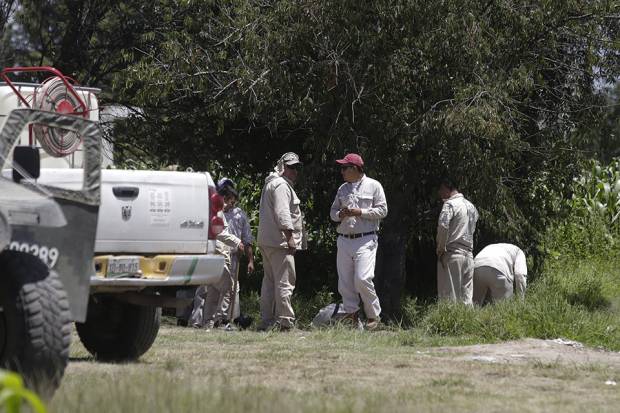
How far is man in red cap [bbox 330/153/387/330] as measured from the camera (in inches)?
558

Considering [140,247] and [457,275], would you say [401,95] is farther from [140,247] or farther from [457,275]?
[140,247]

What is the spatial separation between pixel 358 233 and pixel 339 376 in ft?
16.9

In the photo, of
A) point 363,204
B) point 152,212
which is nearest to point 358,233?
point 363,204

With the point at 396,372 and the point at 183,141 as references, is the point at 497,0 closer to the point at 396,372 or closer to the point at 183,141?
the point at 183,141

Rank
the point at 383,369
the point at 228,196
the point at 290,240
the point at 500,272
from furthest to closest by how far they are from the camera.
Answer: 1. the point at 228,196
2. the point at 500,272
3. the point at 290,240
4. the point at 383,369

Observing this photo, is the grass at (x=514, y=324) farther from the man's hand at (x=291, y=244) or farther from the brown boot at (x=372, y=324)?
the man's hand at (x=291, y=244)

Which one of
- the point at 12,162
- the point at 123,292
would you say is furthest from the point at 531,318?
the point at 12,162

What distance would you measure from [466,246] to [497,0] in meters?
3.06

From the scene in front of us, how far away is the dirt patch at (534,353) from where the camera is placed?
1075 cm

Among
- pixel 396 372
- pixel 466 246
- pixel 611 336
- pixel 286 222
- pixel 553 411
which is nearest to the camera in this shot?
pixel 553 411

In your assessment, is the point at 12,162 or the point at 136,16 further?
the point at 136,16

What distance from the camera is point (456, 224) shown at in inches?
598

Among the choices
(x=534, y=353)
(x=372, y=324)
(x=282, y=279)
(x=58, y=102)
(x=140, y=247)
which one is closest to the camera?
(x=140, y=247)

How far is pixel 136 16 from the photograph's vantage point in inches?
794
